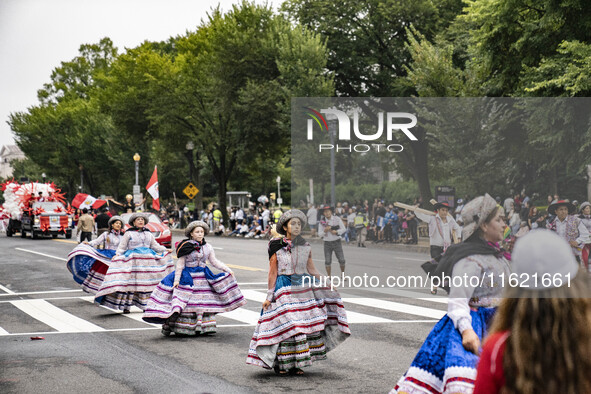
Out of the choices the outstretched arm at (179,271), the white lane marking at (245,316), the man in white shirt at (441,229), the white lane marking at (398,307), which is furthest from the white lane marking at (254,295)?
the outstretched arm at (179,271)

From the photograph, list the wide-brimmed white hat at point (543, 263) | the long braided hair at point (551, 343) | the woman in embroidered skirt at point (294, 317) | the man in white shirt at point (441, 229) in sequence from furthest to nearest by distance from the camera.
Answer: the man in white shirt at point (441, 229) → the woman in embroidered skirt at point (294, 317) → the wide-brimmed white hat at point (543, 263) → the long braided hair at point (551, 343)

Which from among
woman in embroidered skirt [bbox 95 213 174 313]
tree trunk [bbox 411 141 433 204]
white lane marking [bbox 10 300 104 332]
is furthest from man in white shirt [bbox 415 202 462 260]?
white lane marking [bbox 10 300 104 332]

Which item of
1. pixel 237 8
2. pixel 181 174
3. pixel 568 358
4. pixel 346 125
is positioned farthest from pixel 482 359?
pixel 181 174

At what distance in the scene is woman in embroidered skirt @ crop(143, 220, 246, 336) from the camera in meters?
9.88

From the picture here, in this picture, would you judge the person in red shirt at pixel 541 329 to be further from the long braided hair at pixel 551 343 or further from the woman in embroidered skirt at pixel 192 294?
the woman in embroidered skirt at pixel 192 294

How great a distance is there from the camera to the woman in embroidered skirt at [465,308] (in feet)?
13.1

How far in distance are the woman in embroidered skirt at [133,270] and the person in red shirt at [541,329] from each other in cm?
1026

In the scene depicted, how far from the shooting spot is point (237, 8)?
38688 millimetres

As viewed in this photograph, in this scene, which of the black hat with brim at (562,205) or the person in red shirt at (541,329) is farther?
the black hat with brim at (562,205)

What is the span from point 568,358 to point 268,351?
5448 millimetres

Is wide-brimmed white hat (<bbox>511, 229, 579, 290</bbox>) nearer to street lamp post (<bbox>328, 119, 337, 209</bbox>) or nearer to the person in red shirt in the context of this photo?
the person in red shirt

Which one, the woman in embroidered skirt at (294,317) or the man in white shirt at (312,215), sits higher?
the man in white shirt at (312,215)

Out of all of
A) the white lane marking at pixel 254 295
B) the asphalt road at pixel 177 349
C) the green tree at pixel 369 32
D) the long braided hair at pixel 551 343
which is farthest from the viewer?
the green tree at pixel 369 32

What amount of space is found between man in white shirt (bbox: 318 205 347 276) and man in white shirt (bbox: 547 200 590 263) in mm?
3972
